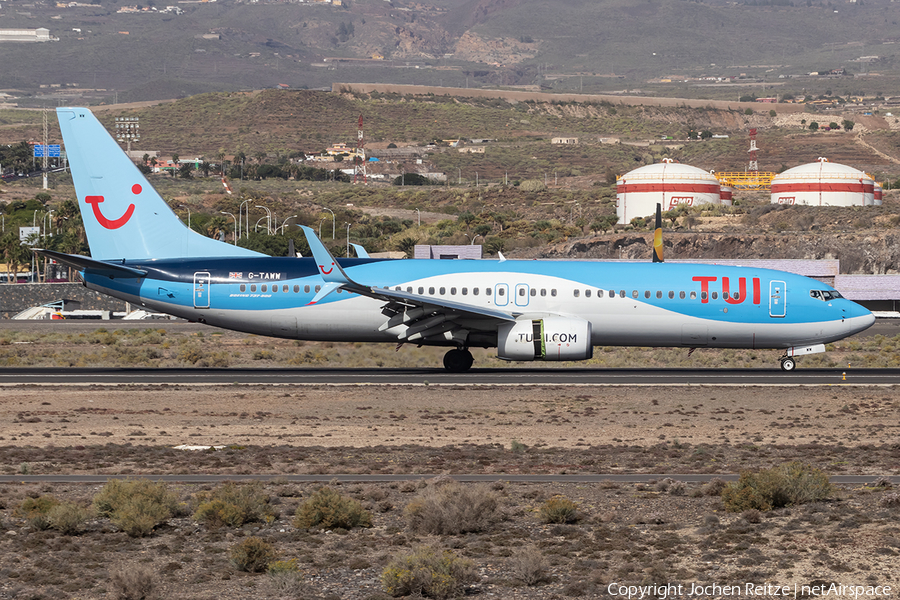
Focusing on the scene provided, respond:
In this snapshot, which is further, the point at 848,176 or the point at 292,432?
the point at 848,176

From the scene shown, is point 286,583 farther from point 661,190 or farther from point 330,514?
point 661,190

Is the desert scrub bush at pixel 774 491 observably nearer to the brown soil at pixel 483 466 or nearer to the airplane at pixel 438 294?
the brown soil at pixel 483 466

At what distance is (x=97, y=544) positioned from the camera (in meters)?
15.7

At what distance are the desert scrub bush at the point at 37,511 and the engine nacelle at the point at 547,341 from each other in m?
20.9

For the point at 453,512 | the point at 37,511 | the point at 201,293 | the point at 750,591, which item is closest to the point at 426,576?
the point at 453,512

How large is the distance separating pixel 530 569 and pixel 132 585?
5067 millimetres

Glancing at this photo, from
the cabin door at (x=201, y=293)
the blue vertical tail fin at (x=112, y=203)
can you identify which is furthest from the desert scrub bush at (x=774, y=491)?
the blue vertical tail fin at (x=112, y=203)

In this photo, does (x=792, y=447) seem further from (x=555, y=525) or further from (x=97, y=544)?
(x=97, y=544)

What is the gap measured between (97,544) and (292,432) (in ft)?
34.4

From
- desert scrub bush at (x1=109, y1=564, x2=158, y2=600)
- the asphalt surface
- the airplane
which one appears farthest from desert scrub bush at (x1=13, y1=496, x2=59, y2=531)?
the airplane

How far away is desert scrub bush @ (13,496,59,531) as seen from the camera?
1628 centimetres

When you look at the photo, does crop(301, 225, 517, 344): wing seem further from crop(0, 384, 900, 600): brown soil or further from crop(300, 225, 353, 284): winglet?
crop(0, 384, 900, 600): brown soil

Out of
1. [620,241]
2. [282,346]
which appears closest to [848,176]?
[620,241]

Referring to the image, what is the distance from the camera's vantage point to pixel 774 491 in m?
17.6
